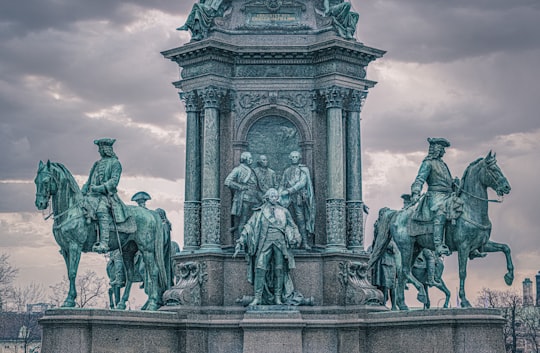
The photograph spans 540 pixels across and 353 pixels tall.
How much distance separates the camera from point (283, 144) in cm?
3225

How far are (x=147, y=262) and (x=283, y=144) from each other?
466 centimetres

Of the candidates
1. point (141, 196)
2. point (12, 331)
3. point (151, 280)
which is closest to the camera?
point (151, 280)

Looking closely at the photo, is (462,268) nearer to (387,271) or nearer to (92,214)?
(387,271)

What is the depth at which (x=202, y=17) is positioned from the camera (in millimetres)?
31984

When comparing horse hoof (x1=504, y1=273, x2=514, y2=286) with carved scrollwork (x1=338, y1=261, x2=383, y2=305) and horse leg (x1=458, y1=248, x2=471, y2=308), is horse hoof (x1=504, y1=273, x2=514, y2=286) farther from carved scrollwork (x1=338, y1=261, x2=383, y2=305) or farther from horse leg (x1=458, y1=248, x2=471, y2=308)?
carved scrollwork (x1=338, y1=261, x2=383, y2=305)

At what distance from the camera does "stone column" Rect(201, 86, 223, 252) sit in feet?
102

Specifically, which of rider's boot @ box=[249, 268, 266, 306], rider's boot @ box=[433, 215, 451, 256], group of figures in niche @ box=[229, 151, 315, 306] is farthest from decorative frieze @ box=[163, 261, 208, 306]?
rider's boot @ box=[433, 215, 451, 256]

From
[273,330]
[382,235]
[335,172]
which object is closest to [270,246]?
[273,330]

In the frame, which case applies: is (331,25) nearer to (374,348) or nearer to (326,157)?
(326,157)

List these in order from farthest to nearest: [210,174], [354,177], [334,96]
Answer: [354,177] → [334,96] → [210,174]

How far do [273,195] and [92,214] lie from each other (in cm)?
430

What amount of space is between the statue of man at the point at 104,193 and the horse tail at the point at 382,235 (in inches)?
257

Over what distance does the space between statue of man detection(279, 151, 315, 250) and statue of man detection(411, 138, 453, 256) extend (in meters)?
2.76

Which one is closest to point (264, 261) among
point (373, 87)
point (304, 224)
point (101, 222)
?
point (304, 224)
